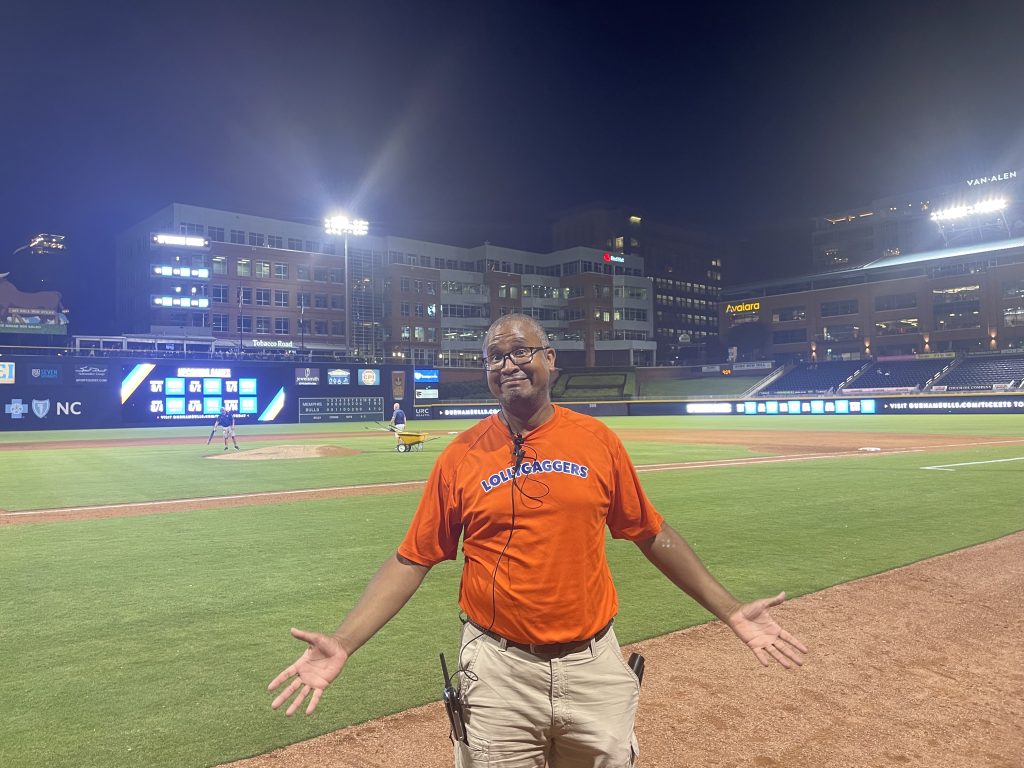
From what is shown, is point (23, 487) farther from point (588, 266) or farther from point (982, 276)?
point (588, 266)

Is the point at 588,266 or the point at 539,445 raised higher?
the point at 588,266

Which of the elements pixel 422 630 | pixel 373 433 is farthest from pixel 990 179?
pixel 422 630

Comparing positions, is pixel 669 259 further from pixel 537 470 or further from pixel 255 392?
pixel 537 470

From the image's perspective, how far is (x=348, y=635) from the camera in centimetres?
263

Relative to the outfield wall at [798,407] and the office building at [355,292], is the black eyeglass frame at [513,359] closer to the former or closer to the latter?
the outfield wall at [798,407]

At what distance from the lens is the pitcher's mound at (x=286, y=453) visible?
25.0 meters

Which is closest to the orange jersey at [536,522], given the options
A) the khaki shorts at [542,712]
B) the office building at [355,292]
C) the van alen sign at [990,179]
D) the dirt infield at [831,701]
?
the khaki shorts at [542,712]

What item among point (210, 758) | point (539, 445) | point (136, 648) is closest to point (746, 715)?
point (539, 445)

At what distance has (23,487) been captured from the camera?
55.1 feet

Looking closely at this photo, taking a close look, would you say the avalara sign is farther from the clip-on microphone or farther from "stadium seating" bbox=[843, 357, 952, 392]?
the clip-on microphone

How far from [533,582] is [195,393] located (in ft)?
169

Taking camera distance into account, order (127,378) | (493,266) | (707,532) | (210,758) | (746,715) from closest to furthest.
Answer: (210,758) < (746,715) < (707,532) < (127,378) < (493,266)

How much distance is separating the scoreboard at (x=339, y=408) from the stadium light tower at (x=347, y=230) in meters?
22.5

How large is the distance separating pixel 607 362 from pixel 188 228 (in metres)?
57.9
